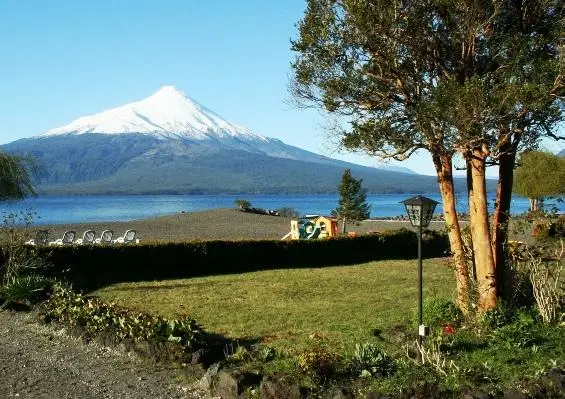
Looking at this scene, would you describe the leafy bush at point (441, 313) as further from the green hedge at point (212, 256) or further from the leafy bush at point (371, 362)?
the green hedge at point (212, 256)

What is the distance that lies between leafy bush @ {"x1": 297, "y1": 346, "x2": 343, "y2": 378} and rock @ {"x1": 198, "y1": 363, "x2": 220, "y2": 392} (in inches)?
36.2

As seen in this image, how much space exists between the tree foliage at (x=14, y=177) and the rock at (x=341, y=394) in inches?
623

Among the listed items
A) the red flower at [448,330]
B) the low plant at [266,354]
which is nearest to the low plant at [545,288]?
the red flower at [448,330]

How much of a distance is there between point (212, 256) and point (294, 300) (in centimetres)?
730

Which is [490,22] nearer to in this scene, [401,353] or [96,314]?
[401,353]

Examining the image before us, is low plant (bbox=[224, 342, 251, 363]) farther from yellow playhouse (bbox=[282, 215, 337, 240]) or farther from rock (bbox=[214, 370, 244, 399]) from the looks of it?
yellow playhouse (bbox=[282, 215, 337, 240])

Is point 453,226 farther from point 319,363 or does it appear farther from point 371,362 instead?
point 319,363

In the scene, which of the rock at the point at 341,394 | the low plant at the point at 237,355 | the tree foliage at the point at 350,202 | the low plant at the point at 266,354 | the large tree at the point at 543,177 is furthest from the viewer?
the large tree at the point at 543,177

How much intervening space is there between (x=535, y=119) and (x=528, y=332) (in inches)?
103

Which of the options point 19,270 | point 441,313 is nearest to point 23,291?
point 19,270

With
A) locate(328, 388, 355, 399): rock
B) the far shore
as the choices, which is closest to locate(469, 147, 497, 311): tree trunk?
locate(328, 388, 355, 399): rock

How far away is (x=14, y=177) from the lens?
795 inches

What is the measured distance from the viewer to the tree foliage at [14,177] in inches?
783

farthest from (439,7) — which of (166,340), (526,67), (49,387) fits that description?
(49,387)
